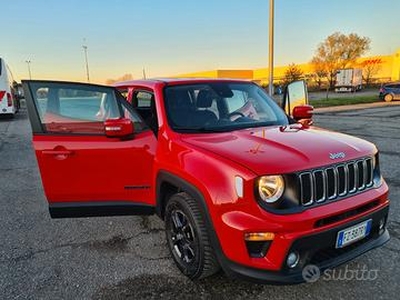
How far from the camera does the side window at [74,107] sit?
354 centimetres

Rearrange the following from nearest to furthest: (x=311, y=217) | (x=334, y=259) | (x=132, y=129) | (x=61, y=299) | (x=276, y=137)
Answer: (x=311, y=217)
(x=334, y=259)
(x=61, y=299)
(x=276, y=137)
(x=132, y=129)

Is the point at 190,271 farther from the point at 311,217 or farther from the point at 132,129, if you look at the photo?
the point at 132,129

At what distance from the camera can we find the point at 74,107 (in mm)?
3773

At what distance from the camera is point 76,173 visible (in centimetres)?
360

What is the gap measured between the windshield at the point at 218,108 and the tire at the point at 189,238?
2.54 ft

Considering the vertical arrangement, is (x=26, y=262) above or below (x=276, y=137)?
below

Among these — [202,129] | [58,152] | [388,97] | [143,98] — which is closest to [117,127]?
[58,152]

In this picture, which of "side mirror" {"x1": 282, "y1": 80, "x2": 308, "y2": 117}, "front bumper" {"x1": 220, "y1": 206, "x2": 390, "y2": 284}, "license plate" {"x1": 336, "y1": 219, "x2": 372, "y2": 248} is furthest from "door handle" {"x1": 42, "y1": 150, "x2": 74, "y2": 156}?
"side mirror" {"x1": 282, "y1": 80, "x2": 308, "y2": 117}

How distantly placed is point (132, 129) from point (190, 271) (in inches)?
57.5

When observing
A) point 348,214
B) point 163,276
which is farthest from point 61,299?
point 348,214

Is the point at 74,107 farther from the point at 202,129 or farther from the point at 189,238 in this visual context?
the point at 189,238

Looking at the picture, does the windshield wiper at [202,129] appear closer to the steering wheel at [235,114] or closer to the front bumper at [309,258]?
the steering wheel at [235,114]

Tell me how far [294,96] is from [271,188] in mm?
2793

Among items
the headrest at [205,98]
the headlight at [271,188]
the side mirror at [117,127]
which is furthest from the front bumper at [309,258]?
the headrest at [205,98]
